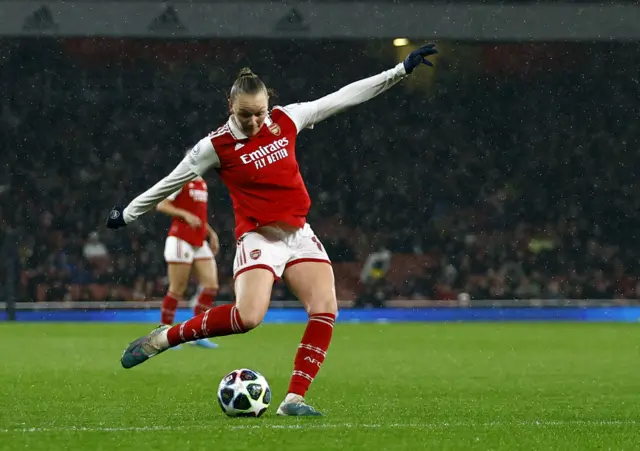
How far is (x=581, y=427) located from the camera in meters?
5.27

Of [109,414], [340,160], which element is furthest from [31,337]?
[340,160]

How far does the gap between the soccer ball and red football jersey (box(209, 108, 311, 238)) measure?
A: 718mm

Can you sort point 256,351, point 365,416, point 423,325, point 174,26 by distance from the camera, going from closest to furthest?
point 365,416, point 256,351, point 423,325, point 174,26

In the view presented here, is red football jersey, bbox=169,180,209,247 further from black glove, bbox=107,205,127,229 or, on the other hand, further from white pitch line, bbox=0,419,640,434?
white pitch line, bbox=0,419,640,434

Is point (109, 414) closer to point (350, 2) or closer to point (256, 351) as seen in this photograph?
point (256, 351)

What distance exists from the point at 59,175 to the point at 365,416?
67.0 feet

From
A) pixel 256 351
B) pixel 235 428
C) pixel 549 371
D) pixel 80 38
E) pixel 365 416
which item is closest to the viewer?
pixel 235 428

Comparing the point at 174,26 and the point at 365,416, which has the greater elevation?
the point at 174,26

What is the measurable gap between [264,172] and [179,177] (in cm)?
41

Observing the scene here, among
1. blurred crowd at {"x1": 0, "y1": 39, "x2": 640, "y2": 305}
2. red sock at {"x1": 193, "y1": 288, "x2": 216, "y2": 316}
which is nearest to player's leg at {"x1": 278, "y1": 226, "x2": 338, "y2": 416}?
red sock at {"x1": 193, "y1": 288, "x2": 216, "y2": 316}

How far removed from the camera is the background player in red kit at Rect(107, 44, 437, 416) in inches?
229

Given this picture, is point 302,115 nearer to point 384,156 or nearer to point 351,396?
point 351,396

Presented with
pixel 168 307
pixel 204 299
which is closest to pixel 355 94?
pixel 168 307

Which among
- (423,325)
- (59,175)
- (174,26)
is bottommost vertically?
(423,325)
